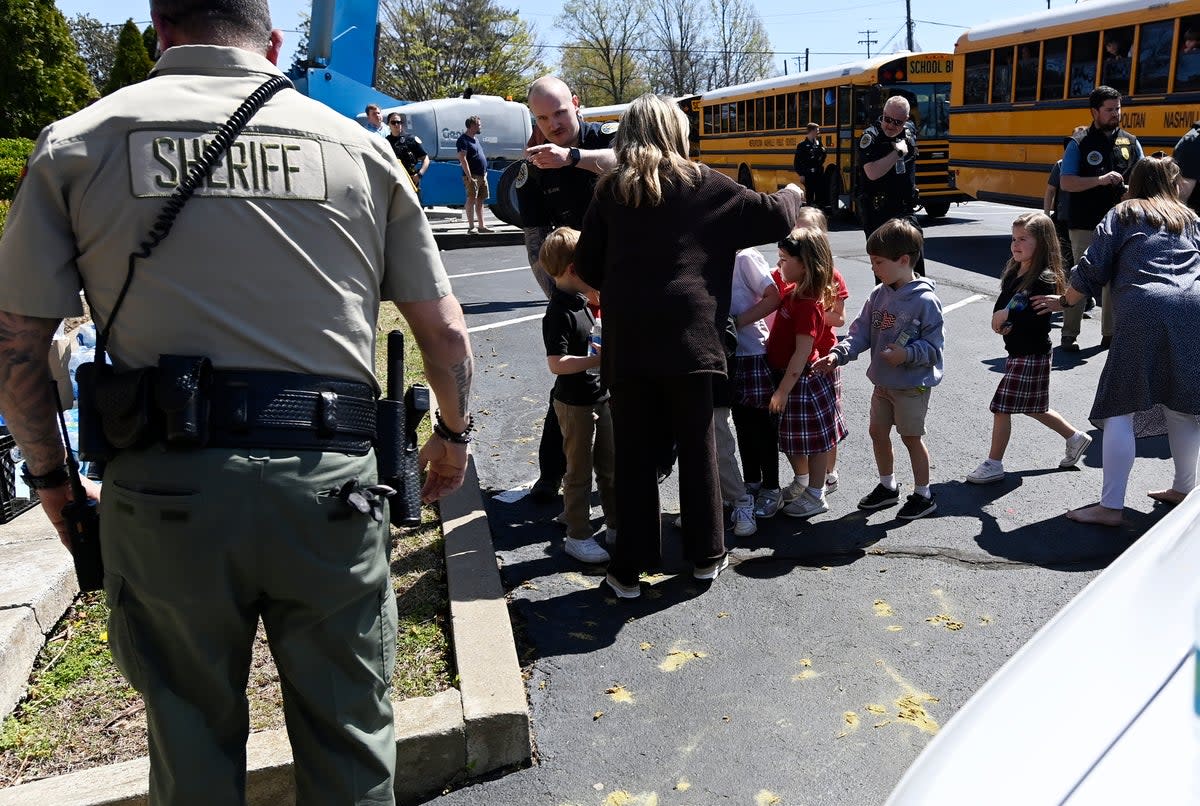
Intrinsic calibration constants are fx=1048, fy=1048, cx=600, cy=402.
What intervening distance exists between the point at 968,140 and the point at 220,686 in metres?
16.0

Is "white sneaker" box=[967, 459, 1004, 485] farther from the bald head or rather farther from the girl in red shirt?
the bald head

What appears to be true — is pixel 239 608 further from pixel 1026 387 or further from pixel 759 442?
pixel 1026 387

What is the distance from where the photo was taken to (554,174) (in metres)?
4.85

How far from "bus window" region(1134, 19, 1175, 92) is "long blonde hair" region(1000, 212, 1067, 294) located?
27.7 ft

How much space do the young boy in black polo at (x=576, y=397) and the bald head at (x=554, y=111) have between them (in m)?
0.46

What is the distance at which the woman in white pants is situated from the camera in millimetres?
4500

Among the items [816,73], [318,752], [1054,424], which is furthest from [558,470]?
[816,73]

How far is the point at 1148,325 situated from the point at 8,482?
5.08 metres

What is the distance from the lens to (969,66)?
15891mm

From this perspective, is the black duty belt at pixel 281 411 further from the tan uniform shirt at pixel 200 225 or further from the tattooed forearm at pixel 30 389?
the tattooed forearm at pixel 30 389

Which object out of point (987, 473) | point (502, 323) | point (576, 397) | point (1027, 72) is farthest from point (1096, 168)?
point (1027, 72)

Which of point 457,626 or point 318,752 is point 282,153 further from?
point 457,626

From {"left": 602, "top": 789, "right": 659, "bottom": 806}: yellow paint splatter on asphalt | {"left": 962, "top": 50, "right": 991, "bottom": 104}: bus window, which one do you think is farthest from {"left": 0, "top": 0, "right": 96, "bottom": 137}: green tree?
{"left": 602, "top": 789, "right": 659, "bottom": 806}: yellow paint splatter on asphalt

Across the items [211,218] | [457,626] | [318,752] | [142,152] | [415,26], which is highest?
[415,26]
